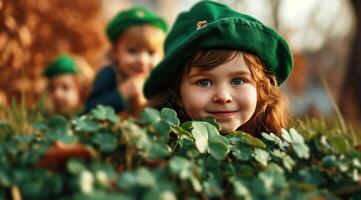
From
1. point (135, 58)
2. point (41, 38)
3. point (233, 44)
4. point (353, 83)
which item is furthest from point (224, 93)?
point (353, 83)

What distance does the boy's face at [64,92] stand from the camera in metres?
4.23

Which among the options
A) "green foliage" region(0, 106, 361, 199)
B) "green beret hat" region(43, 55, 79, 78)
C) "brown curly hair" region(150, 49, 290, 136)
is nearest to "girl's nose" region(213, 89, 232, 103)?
"brown curly hair" region(150, 49, 290, 136)

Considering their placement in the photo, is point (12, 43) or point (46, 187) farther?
point (12, 43)

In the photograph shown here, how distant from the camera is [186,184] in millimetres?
857

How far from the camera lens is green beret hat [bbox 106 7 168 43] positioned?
329 cm

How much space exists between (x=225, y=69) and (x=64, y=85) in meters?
2.91

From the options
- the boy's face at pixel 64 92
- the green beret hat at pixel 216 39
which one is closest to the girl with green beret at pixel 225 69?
the green beret hat at pixel 216 39

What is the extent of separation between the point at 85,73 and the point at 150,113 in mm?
3685

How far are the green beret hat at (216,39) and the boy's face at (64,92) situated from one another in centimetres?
248

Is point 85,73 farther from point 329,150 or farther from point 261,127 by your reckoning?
point 329,150

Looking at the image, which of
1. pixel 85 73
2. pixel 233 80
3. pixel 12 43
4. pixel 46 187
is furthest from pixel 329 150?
pixel 85 73

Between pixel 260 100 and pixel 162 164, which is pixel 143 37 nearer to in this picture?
pixel 260 100

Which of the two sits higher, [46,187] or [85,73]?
[46,187]

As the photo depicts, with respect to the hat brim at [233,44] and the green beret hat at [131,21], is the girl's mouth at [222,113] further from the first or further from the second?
the green beret hat at [131,21]
